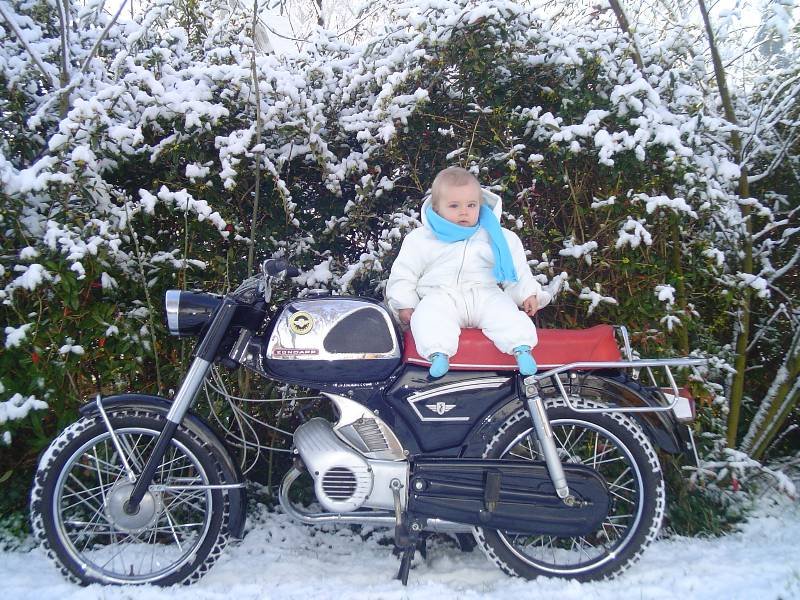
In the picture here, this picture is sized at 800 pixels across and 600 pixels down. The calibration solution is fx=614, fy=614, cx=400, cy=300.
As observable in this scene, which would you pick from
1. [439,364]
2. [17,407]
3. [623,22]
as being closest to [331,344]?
[439,364]

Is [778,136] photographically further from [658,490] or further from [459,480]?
[459,480]

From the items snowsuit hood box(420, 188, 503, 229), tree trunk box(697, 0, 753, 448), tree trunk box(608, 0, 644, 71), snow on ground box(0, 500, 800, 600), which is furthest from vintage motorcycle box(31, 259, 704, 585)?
tree trunk box(608, 0, 644, 71)

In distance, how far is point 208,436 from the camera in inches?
104

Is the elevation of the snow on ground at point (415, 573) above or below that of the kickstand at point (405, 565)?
below

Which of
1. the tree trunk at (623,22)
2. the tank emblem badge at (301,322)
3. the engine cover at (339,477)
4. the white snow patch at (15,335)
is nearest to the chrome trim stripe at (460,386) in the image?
the engine cover at (339,477)

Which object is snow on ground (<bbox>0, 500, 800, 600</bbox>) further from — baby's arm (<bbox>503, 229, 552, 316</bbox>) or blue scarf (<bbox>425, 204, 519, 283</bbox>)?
blue scarf (<bbox>425, 204, 519, 283</bbox>)

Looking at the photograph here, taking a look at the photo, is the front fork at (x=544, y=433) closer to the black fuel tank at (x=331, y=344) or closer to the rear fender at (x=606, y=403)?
the rear fender at (x=606, y=403)

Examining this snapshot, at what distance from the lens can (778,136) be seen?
3.53m

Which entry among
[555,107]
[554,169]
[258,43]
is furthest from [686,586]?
[258,43]

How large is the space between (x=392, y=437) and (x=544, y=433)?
2.12ft

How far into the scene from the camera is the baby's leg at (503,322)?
8.25ft

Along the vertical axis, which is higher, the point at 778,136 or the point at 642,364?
the point at 778,136

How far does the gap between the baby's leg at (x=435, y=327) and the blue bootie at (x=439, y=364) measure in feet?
0.05

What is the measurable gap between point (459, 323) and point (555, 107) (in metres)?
1.43
